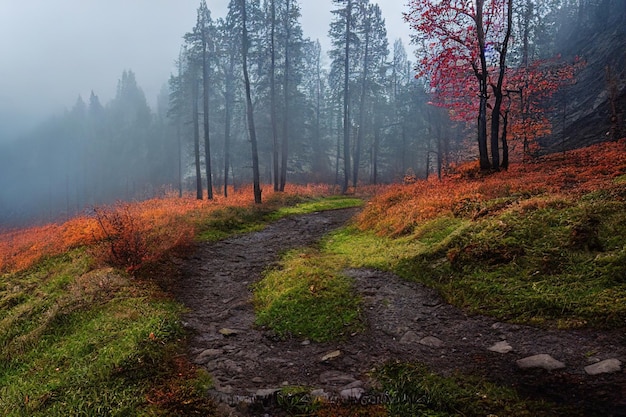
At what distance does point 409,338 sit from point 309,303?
2093 mm

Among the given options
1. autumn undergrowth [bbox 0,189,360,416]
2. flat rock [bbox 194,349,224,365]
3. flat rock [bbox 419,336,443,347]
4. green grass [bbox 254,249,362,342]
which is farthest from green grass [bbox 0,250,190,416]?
flat rock [bbox 419,336,443,347]

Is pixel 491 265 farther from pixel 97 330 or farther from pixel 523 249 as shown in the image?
pixel 97 330

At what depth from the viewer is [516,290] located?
→ 616 centimetres

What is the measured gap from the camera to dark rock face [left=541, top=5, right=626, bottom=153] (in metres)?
25.5

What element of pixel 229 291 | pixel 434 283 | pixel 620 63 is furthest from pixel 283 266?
pixel 620 63

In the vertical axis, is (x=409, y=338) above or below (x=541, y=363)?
below

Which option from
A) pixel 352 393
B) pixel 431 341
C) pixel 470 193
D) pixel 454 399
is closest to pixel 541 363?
pixel 454 399

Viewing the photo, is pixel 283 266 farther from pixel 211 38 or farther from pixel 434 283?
pixel 211 38

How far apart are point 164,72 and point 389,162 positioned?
112899 mm

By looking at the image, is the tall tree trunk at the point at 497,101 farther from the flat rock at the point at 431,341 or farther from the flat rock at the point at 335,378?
the flat rock at the point at 335,378

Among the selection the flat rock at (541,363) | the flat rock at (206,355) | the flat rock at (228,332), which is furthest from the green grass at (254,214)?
the flat rock at (541,363)

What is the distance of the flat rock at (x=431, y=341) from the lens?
5.41m

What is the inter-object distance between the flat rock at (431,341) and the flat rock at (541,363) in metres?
1.13

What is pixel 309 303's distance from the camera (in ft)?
23.1
